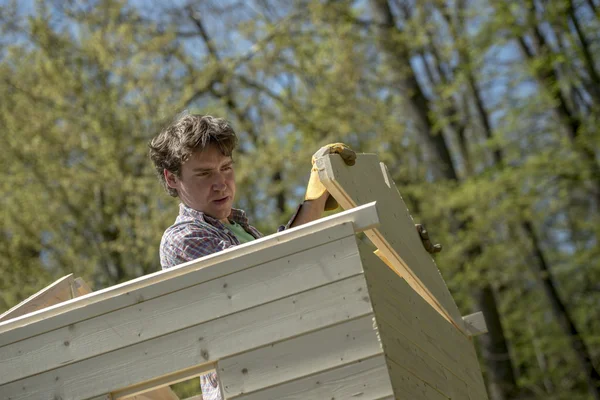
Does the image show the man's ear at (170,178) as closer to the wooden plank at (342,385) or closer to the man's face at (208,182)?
the man's face at (208,182)

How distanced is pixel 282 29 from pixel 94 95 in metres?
3.82

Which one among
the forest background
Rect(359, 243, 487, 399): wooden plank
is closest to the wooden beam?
Rect(359, 243, 487, 399): wooden plank

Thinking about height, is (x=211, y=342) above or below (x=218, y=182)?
below

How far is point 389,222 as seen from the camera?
11.5ft

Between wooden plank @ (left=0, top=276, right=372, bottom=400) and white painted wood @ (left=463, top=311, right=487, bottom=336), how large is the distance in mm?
1857

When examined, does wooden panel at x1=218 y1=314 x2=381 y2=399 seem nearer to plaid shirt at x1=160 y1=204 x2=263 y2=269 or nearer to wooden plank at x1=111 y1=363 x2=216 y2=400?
wooden plank at x1=111 y1=363 x2=216 y2=400

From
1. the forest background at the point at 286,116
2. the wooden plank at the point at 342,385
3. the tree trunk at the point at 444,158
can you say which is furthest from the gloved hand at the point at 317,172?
the tree trunk at the point at 444,158

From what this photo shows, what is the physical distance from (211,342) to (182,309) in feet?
0.49

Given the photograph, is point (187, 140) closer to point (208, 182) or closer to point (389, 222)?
point (208, 182)

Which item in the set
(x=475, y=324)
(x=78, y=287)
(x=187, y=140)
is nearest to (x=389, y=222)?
(x=187, y=140)

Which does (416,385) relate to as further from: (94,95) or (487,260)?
(487,260)

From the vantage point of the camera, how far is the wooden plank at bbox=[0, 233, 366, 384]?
2.71 m

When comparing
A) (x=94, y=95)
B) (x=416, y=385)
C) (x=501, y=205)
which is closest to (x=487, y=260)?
(x=501, y=205)

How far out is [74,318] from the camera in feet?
9.41
